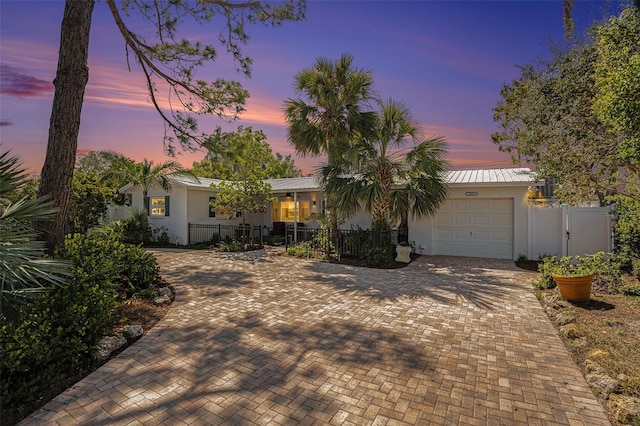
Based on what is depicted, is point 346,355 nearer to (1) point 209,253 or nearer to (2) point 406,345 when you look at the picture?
(2) point 406,345

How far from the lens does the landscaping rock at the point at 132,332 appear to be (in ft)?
14.3

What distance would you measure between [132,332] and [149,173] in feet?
40.7

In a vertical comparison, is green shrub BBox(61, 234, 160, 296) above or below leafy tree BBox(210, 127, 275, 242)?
below

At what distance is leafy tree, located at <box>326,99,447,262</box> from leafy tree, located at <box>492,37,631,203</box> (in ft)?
8.57

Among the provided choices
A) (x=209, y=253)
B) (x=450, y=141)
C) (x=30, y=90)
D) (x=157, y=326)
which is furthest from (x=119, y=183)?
(x=450, y=141)

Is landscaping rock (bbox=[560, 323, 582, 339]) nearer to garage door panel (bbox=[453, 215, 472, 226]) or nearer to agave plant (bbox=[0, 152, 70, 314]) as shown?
agave plant (bbox=[0, 152, 70, 314])

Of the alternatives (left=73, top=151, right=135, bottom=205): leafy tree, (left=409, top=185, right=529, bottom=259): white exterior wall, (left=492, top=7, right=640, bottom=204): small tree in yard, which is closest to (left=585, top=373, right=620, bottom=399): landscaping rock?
(left=492, top=7, right=640, bottom=204): small tree in yard

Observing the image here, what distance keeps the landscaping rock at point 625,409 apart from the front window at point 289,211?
44.6ft

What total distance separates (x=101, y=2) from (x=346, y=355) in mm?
8430

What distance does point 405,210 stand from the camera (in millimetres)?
10180

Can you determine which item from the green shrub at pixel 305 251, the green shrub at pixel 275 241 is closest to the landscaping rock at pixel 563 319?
the green shrub at pixel 305 251

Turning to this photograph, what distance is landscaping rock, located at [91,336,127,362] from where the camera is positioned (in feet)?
12.4

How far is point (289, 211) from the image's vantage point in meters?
16.9

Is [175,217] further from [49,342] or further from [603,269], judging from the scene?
[603,269]
